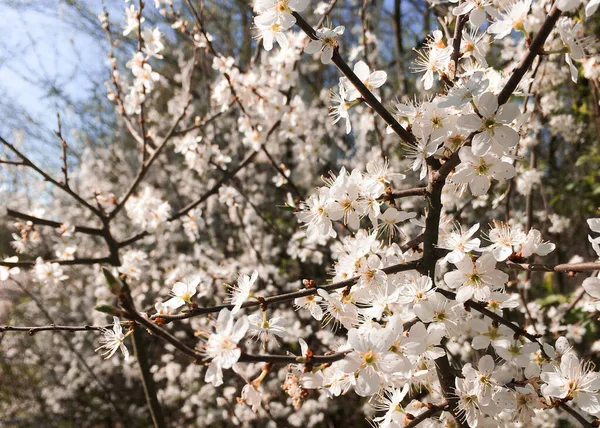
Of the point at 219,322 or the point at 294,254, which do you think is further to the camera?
the point at 294,254

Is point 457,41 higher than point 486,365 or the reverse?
higher

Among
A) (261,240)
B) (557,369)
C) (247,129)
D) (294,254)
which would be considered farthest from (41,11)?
(557,369)

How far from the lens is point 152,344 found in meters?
5.76

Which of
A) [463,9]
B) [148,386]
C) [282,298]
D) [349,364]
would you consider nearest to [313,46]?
[463,9]

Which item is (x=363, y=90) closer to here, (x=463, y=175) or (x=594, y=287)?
(x=463, y=175)

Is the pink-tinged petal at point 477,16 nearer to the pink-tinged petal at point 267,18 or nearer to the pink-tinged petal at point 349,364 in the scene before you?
the pink-tinged petal at point 267,18

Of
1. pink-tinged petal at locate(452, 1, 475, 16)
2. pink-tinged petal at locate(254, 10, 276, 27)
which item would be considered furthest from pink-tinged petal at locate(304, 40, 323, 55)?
pink-tinged petal at locate(452, 1, 475, 16)

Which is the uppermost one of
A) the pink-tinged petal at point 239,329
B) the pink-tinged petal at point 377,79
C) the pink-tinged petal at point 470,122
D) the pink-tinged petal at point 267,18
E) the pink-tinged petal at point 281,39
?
the pink-tinged petal at point 281,39

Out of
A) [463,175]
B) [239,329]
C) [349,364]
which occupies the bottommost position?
[349,364]

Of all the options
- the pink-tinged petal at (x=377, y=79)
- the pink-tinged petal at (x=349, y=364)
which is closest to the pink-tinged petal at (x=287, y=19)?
the pink-tinged petal at (x=377, y=79)

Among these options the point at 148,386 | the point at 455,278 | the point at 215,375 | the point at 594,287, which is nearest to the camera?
the point at 215,375

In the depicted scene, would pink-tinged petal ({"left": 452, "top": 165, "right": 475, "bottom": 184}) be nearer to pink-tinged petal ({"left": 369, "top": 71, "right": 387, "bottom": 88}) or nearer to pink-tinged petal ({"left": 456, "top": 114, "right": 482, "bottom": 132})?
pink-tinged petal ({"left": 456, "top": 114, "right": 482, "bottom": 132})

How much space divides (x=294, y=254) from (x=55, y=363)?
4886 mm

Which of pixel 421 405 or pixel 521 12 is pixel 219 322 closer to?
pixel 421 405
